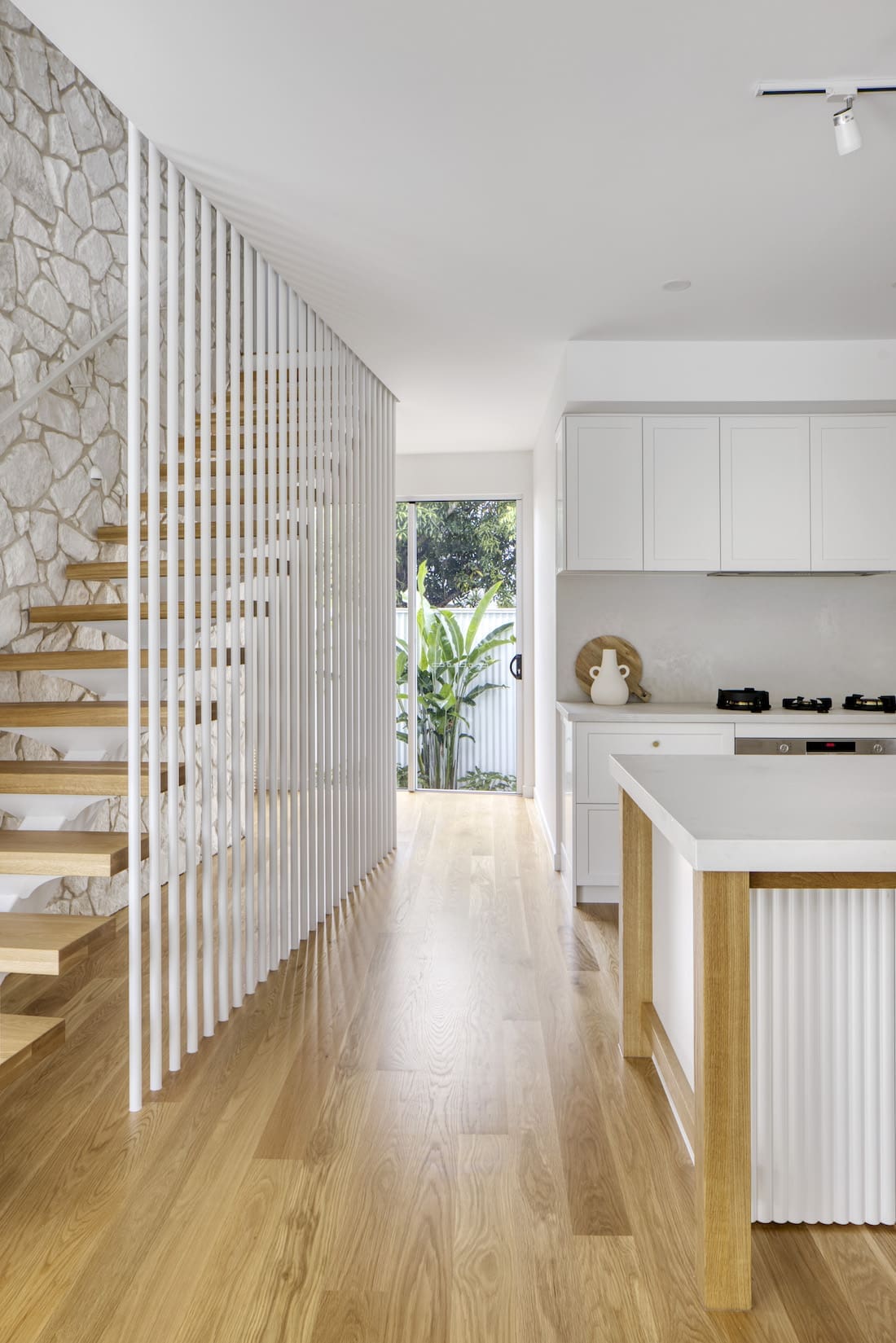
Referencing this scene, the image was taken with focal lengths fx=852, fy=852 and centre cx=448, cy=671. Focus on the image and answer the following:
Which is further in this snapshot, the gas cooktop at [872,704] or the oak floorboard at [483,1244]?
the gas cooktop at [872,704]

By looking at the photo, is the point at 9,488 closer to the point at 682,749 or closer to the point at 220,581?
the point at 220,581

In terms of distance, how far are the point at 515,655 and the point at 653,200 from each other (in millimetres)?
4030

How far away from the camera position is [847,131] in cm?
202

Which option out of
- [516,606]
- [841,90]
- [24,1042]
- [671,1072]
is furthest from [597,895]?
[841,90]

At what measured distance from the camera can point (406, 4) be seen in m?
1.74

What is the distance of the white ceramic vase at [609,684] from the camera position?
4242mm

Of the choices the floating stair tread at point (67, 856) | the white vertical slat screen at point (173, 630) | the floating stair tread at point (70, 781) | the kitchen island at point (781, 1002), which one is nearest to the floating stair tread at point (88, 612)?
the white vertical slat screen at point (173, 630)

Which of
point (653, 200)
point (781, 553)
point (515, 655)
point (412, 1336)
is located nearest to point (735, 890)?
point (412, 1336)

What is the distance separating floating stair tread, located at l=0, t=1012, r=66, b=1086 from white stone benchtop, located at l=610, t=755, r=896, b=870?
148cm

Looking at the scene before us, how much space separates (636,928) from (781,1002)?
73 cm

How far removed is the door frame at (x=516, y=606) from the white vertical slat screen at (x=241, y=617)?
2025 millimetres

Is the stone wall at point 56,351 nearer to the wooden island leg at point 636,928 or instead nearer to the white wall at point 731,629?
the wooden island leg at point 636,928

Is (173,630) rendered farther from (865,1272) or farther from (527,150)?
(865,1272)

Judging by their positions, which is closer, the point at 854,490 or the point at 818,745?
the point at 818,745
